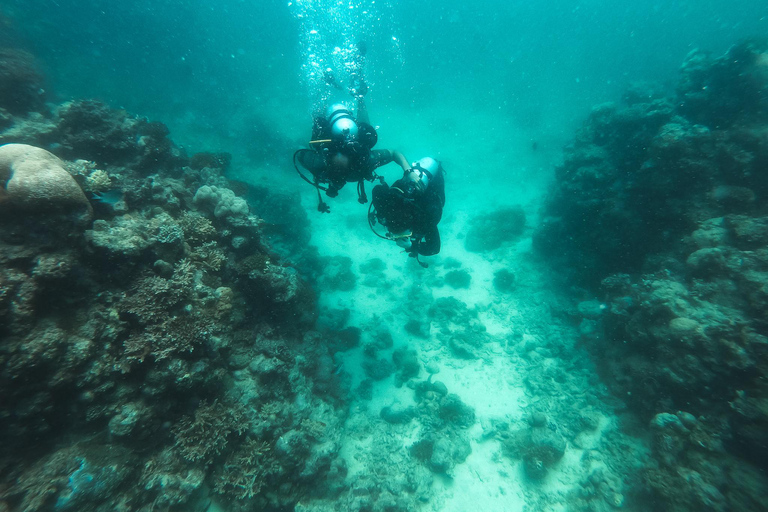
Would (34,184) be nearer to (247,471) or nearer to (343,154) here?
(343,154)

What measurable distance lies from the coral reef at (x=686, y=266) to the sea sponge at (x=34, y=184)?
11.3 m

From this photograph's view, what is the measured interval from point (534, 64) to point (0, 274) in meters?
59.3

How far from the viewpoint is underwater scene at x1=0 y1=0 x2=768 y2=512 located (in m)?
3.63

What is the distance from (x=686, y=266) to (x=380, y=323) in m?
9.06

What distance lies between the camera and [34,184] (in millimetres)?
3531

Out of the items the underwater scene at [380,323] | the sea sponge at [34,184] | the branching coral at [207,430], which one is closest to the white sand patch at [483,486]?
the underwater scene at [380,323]

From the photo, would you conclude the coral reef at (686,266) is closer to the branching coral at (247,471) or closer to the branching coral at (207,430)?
the branching coral at (247,471)

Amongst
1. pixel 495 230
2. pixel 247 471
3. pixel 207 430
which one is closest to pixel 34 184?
pixel 207 430

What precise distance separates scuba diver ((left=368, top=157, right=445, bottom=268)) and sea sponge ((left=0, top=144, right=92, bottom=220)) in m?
4.68

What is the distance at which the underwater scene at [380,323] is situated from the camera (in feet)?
11.9

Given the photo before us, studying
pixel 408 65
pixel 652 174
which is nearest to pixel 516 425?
pixel 652 174

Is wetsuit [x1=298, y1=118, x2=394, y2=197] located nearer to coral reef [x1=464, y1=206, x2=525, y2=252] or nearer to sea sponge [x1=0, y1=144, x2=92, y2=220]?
sea sponge [x1=0, y1=144, x2=92, y2=220]

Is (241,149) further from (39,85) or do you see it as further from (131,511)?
(131,511)

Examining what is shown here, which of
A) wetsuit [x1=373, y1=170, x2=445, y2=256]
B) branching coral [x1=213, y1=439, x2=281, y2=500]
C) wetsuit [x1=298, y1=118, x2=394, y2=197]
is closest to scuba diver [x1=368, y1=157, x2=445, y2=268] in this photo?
wetsuit [x1=373, y1=170, x2=445, y2=256]
